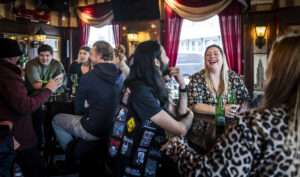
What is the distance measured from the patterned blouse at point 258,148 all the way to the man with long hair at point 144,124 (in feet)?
2.11

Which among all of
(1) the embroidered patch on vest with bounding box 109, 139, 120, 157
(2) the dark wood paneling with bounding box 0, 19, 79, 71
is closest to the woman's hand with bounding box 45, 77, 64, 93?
(1) the embroidered patch on vest with bounding box 109, 139, 120, 157

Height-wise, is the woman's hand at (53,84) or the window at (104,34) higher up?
the window at (104,34)

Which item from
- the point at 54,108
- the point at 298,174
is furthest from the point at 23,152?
the point at 298,174

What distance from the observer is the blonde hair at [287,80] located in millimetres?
894

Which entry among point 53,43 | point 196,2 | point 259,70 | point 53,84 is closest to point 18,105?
point 53,84

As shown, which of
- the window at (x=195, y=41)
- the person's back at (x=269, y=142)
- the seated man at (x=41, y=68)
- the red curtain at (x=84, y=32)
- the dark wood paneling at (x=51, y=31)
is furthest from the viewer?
the red curtain at (x=84, y=32)

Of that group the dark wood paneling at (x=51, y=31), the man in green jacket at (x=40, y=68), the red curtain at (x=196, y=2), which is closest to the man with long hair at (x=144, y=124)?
the man in green jacket at (x=40, y=68)

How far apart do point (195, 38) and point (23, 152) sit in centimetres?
534

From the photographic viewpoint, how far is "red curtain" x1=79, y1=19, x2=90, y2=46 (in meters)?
8.18

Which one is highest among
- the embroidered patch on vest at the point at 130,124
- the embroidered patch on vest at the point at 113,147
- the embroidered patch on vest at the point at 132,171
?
the embroidered patch on vest at the point at 130,124

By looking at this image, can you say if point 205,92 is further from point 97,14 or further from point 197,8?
point 97,14

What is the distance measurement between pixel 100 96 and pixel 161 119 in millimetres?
959

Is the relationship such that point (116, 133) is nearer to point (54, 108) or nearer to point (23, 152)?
point (23, 152)

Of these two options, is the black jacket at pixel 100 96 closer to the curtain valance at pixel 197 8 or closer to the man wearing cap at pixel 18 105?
the man wearing cap at pixel 18 105
